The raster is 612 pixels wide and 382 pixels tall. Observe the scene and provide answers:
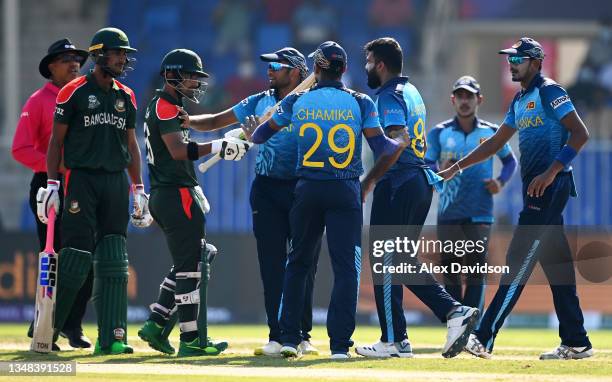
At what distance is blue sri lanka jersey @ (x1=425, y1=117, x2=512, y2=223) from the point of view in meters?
11.4

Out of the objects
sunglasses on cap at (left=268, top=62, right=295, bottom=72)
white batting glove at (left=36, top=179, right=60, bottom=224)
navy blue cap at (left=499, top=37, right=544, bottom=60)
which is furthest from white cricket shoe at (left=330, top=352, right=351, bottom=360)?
navy blue cap at (left=499, top=37, right=544, bottom=60)

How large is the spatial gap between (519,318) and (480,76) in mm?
12029

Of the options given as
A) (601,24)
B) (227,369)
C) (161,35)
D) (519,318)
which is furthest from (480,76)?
(227,369)

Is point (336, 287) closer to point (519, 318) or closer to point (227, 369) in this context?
point (227, 369)

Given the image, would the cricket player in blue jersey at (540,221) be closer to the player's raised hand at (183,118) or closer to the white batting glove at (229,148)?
the white batting glove at (229,148)

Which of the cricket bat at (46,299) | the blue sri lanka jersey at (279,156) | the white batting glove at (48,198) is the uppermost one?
the blue sri lanka jersey at (279,156)

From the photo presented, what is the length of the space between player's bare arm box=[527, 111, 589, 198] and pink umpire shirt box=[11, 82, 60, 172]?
397 centimetres

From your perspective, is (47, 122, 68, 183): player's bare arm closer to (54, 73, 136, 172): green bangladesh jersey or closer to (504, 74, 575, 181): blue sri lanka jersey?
(54, 73, 136, 172): green bangladesh jersey

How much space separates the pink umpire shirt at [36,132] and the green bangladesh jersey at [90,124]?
1124mm

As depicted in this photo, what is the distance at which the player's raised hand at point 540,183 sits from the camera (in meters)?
9.16

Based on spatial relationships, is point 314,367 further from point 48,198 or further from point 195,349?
point 48,198

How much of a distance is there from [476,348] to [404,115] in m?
1.74

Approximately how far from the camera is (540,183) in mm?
9195

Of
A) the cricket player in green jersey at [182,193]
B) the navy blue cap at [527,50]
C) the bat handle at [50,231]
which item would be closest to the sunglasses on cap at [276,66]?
the cricket player in green jersey at [182,193]
